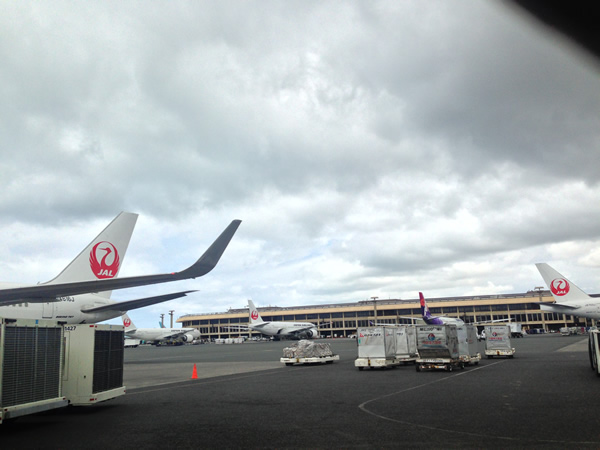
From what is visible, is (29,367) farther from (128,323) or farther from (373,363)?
(128,323)

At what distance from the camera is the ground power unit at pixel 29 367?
10.2 meters

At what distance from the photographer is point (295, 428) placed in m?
9.93

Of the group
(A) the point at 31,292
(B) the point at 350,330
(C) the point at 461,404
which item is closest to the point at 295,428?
(C) the point at 461,404

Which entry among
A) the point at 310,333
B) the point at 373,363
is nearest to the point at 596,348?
the point at 373,363

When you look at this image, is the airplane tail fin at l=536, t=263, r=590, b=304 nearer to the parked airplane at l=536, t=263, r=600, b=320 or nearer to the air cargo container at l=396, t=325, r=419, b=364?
the parked airplane at l=536, t=263, r=600, b=320

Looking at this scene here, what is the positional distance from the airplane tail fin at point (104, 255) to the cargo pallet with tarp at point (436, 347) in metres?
17.9

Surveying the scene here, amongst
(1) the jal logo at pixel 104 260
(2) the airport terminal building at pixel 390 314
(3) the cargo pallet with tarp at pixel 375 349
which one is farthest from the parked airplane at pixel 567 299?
(2) the airport terminal building at pixel 390 314

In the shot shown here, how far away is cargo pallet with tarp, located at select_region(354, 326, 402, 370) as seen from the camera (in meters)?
24.9

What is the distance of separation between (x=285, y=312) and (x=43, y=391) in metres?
151

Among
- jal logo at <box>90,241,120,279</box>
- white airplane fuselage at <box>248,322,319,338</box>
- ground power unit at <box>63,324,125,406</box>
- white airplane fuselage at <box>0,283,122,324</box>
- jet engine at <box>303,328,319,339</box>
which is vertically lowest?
jet engine at <box>303,328,319,339</box>

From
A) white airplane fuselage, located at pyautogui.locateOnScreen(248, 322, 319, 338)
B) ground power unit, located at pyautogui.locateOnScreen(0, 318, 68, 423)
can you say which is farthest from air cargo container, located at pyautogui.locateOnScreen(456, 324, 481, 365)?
white airplane fuselage, located at pyautogui.locateOnScreen(248, 322, 319, 338)

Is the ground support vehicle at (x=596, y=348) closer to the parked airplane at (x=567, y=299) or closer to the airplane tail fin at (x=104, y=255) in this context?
the parked airplane at (x=567, y=299)

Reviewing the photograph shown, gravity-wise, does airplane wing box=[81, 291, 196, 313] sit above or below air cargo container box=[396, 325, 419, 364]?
above

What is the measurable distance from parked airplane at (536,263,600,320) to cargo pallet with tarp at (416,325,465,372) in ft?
78.0
